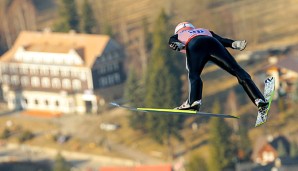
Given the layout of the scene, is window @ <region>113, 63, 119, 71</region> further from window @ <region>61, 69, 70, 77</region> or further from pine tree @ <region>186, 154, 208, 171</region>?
pine tree @ <region>186, 154, 208, 171</region>

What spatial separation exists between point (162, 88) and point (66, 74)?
16374 mm

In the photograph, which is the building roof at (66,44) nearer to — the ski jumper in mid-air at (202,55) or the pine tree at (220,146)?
the pine tree at (220,146)

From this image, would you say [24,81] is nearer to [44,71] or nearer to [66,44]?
[44,71]

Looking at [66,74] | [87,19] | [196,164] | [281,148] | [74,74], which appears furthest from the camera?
[87,19]

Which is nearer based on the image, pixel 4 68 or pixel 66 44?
pixel 66 44

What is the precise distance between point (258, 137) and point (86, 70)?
24.9 metres

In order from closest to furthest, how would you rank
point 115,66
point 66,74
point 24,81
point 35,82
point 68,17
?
point 115,66, point 66,74, point 35,82, point 24,81, point 68,17

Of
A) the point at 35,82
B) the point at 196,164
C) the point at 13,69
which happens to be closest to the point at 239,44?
the point at 196,164

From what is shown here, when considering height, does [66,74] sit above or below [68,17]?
below

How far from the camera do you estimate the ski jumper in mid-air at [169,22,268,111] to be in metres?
15.2

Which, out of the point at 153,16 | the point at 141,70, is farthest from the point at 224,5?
the point at 141,70

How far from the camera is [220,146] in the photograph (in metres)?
70.4

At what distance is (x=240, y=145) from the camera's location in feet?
243

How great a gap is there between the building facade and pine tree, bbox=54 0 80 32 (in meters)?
2.82
